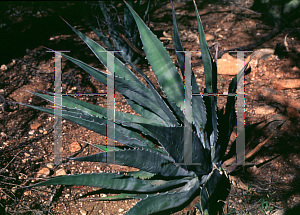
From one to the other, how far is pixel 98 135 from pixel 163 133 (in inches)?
47.0

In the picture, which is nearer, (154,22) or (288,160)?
(288,160)

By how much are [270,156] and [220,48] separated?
1.44 m

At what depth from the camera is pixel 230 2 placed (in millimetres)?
3689

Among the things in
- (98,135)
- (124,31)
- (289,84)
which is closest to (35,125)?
(98,135)

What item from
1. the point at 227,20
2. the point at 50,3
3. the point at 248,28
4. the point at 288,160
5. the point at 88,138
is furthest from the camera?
the point at 50,3

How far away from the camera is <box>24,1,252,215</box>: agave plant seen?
3.76ft

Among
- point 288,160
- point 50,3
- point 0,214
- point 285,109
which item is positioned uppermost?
point 50,3

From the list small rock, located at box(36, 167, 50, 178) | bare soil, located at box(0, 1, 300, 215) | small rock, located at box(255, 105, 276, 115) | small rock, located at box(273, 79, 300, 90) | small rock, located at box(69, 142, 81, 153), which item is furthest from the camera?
small rock, located at box(273, 79, 300, 90)

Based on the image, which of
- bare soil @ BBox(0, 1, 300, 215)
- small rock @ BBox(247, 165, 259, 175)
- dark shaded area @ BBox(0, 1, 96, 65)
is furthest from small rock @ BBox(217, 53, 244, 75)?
dark shaded area @ BBox(0, 1, 96, 65)

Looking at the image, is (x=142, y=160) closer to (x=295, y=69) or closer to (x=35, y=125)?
(x=35, y=125)

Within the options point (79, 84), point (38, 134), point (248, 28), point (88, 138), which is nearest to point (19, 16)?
point (79, 84)

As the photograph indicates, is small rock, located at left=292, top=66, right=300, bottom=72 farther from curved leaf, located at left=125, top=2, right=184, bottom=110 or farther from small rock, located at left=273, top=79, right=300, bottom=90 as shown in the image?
curved leaf, located at left=125, top=2, right=184, bottom=110

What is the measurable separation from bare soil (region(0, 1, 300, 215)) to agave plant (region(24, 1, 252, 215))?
0.22 meters

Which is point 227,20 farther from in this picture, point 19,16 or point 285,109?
point 19,16
